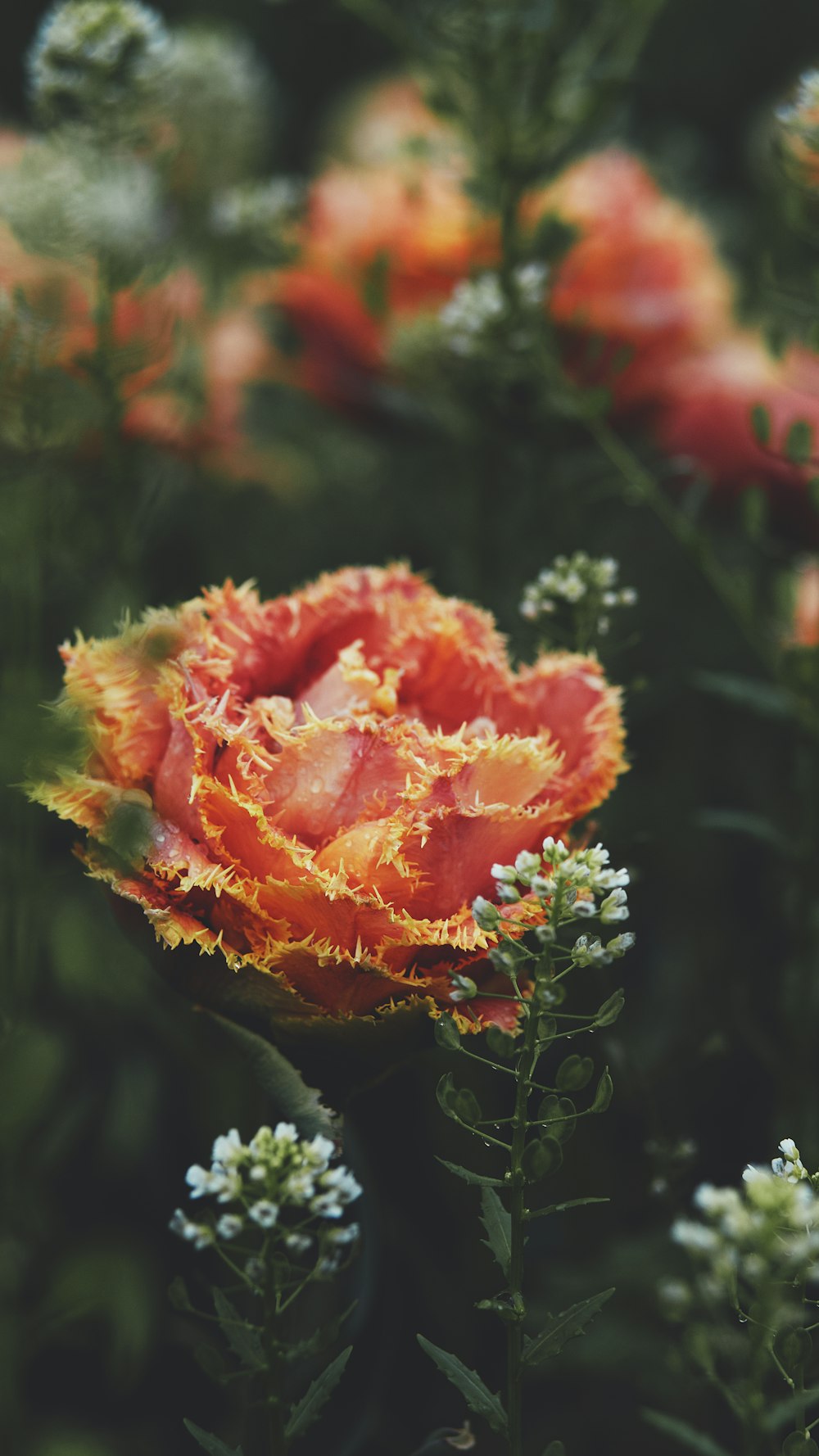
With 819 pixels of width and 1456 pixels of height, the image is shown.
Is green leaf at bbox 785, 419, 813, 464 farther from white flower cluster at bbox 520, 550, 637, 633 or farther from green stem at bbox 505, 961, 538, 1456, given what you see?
green stem at bbox 505, 961, 538, 1456

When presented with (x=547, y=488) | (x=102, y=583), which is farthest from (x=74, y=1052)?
(x=547, y=488)

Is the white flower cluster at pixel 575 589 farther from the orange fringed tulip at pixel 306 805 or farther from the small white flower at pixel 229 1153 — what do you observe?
the small white flower at pixel 229 1153

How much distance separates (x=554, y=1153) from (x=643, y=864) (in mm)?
352

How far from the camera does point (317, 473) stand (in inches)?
29.1

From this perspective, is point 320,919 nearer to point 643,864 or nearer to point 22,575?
point 22,575

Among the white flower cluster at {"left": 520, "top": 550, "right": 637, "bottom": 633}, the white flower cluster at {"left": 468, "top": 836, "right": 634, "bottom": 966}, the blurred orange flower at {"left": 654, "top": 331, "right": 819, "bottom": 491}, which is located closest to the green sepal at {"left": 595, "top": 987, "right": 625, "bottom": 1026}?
the white flower cluster at {"left": 468, "top": 836, "right": 634, "bottom": 966}

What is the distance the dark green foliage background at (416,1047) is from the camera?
0.37 m

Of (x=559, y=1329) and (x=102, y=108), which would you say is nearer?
(x=559, y=1329)

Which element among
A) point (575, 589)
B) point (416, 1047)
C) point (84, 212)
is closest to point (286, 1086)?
point (416, 1047)

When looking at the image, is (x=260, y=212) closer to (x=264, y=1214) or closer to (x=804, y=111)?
(x=804, y=111)

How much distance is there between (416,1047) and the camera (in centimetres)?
29

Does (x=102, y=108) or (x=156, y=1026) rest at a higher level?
(x=102, y=108)

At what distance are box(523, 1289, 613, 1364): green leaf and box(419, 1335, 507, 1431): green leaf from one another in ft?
0.04

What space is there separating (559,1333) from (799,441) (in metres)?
0.25
